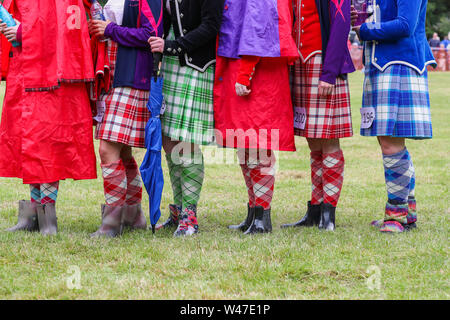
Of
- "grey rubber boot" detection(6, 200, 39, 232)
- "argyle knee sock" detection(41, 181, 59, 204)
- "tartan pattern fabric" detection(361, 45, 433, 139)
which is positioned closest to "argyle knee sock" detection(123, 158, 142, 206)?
"argyle knee sock" detection(41, 181, 59, 204)

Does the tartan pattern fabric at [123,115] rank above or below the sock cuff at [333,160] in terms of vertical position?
above

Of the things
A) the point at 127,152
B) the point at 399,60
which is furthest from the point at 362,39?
the point at 127,152

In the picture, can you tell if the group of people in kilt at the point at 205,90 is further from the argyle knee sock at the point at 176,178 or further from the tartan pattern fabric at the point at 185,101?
the argyle knee sock at the point at 176,178

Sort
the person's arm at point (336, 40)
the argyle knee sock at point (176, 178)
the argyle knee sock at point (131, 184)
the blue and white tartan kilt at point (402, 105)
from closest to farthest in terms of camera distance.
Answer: the person's arm at point (336, 40), the blue and white tartan kilt at point (402, 105), the argyle knee sock at point (176, 178), the argyle knee sock at point (131, 184)

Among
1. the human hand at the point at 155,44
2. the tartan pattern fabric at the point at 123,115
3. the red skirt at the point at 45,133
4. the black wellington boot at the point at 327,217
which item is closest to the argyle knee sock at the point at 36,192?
the red skirt at the point at 45,133

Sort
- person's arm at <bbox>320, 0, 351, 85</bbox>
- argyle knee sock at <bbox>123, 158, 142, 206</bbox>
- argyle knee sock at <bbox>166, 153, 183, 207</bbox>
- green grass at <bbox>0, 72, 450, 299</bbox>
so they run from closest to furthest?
green grass at <bbox>0, 72, 450, 299</bbox> < person's arm at <bbox>320, 0, 351, 85</bbox> < argyle knee sock at <bbox>166, 153, 183, 207</bbox> < argyle knee sock at <bbox>123, 158, 142, 206</bbox>

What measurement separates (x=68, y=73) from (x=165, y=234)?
1.29m

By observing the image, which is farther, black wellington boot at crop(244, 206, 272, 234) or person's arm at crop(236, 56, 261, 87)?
black wellington boot at crop(244, 206, 272, 234)

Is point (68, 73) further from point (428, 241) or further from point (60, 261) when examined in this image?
point (428, 241)

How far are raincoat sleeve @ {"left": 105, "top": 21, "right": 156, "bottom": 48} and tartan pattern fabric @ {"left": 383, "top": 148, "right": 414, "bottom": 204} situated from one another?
6.16 feet

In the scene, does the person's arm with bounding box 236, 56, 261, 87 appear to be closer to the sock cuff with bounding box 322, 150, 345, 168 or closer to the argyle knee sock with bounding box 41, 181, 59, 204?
the sock cuff with bounding box 322, 150, 345, 168

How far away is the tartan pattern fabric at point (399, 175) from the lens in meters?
4.54

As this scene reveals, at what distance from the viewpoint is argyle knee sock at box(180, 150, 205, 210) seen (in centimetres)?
448

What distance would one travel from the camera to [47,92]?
4289mm
